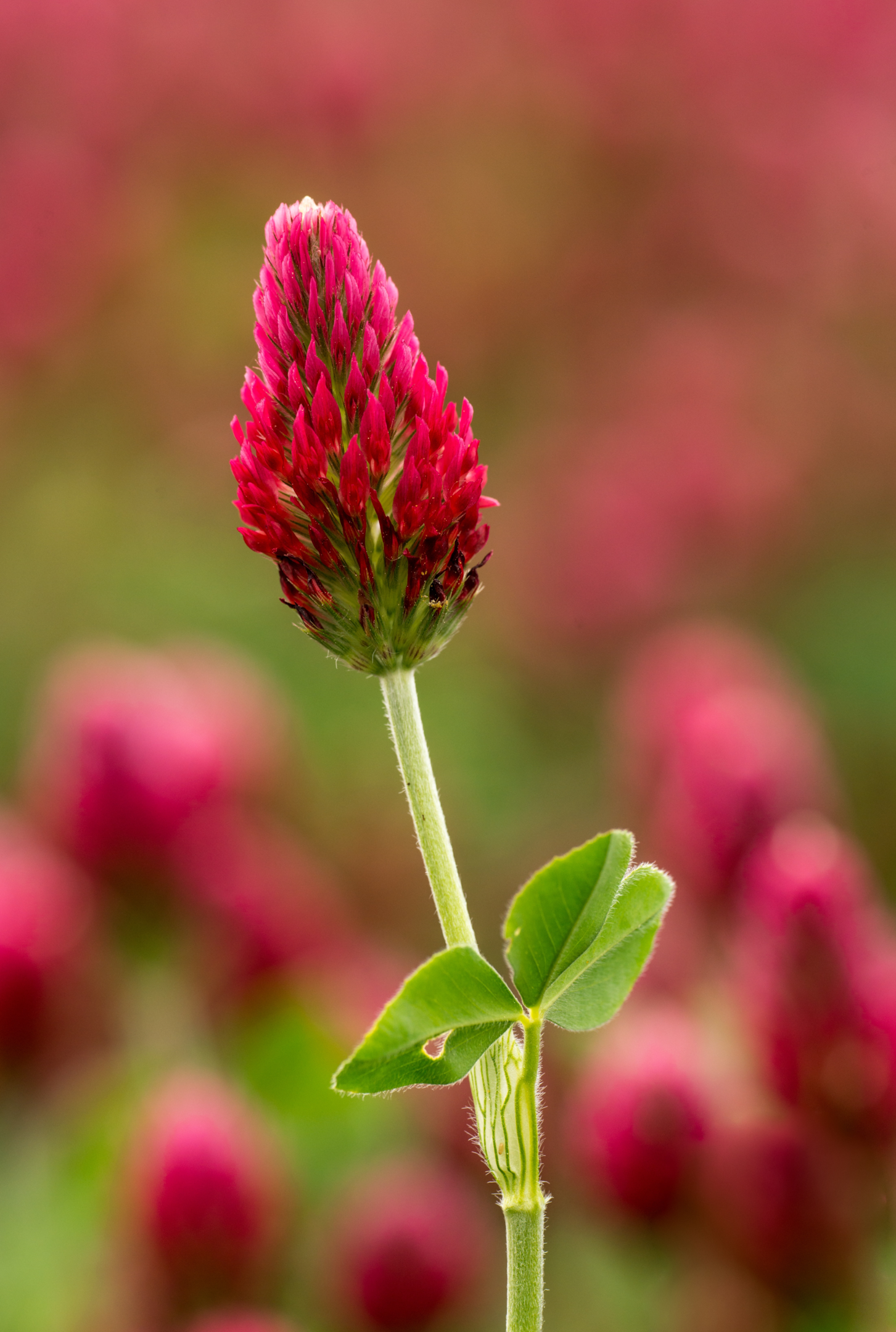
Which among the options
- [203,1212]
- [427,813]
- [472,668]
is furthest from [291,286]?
Result: [472,668]

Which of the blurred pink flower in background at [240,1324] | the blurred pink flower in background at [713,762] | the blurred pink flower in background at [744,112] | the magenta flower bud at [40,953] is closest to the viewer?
the blurred pink flower in background at [240,1324]

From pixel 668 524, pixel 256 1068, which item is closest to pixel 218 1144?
pixel 256 1068

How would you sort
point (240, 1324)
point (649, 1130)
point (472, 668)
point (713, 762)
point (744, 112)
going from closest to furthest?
point (240, 1324)
point (649, 1130)
point (713, 762)
point (472, 668)
point (744, 112)

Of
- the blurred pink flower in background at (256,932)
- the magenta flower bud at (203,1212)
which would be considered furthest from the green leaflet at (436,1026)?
the blurred pink flower in background at (256,932)

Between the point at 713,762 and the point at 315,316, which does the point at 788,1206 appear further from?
the point at 315,316

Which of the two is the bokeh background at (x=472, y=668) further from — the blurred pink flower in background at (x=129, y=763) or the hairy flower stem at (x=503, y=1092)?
the hairy flower stem at (x=503, y=1092)

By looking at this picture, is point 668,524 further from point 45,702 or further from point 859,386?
point 45,702

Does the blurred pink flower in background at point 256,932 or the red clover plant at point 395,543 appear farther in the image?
the blurred pink flower in background at point 256,932
